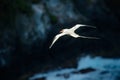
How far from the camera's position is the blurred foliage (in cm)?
2362

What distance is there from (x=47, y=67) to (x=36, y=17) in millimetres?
3805

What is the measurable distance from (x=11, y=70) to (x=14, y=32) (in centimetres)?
249

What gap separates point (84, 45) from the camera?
25.8 meters

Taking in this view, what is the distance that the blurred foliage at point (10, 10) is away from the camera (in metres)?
23.6

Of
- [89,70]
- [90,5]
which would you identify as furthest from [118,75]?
[90,5]

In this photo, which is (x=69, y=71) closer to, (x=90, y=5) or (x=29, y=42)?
(x=29, y=42)

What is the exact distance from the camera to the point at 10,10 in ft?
79.3

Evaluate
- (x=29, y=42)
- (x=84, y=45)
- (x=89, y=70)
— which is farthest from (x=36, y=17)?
(x=89, y=70)

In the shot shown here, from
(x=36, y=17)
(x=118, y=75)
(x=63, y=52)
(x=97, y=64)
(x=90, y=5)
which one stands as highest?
(x=90, y=5)

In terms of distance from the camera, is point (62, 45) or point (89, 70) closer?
point (89, 70)

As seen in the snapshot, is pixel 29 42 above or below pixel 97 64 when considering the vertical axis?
above

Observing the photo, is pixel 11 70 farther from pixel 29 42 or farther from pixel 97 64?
pixel 97 64

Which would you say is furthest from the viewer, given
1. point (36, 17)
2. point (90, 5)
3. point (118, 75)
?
point (90, 5)

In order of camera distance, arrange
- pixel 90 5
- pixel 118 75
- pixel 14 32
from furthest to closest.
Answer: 1. pixel 90 5
2. pixel 14 32
3. pixel 118 75
